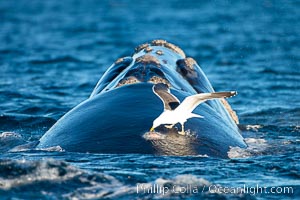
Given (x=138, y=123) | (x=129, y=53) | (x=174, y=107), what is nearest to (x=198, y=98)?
(x=174, y=107)

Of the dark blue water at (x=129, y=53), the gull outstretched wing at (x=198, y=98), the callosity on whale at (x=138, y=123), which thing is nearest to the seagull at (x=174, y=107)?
the gull outstretched wing at (x=198, y=98)

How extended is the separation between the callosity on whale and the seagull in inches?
5.0

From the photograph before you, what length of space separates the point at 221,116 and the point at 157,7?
30.9 metres

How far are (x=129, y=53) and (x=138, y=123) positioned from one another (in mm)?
15453

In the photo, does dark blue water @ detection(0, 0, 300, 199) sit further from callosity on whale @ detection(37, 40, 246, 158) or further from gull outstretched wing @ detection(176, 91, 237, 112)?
gull outstretched wing @ detection(176, 91, 237, 112)

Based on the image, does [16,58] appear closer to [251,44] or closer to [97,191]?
[251,44]

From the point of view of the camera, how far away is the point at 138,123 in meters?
7.92

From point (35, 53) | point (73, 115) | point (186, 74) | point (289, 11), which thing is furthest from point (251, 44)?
point (73, 115)

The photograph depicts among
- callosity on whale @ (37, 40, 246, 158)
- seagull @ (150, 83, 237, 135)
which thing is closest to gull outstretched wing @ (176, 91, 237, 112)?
seagull @ (150, 83, 237, 135)

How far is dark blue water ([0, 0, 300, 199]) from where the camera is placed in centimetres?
699

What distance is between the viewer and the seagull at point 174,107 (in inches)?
299

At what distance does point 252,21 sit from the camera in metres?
30.8

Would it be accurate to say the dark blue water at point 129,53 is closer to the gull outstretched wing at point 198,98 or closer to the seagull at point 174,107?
the seagull at point 174,107

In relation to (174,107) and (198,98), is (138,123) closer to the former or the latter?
(174,107)
